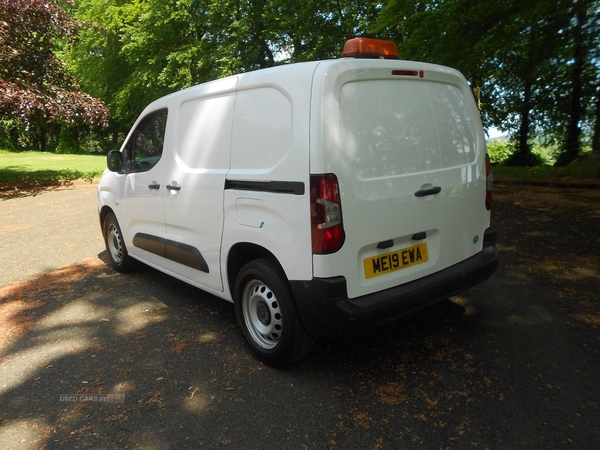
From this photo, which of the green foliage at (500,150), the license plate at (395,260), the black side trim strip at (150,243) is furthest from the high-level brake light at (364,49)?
the green foliage at (500,150)

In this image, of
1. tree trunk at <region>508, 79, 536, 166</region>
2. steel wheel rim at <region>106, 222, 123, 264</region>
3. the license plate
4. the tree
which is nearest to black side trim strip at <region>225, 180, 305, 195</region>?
the license plate

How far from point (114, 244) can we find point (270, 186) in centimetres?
344

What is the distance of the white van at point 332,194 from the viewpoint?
285 cm

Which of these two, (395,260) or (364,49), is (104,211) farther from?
(395,260)

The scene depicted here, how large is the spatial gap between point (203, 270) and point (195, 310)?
73 centimetres

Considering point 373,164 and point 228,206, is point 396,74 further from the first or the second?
point 228,206

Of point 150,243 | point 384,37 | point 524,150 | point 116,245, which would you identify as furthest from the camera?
point 524,150

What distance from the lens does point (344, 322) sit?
2.85m

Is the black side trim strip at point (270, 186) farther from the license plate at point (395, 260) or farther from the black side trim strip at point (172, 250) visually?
the black side trim strip at point (172, 250)

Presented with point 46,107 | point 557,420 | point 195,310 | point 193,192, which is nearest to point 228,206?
point 193,192

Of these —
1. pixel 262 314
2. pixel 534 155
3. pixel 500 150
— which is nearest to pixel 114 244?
pixel 262 314

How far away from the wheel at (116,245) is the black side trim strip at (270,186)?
2.54m

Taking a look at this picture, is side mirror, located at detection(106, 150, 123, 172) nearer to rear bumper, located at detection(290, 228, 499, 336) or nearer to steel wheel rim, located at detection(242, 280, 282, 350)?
steel wheel rim, located at detection(242, 280, 282, 350)

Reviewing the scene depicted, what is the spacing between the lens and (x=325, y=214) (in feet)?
9.21
